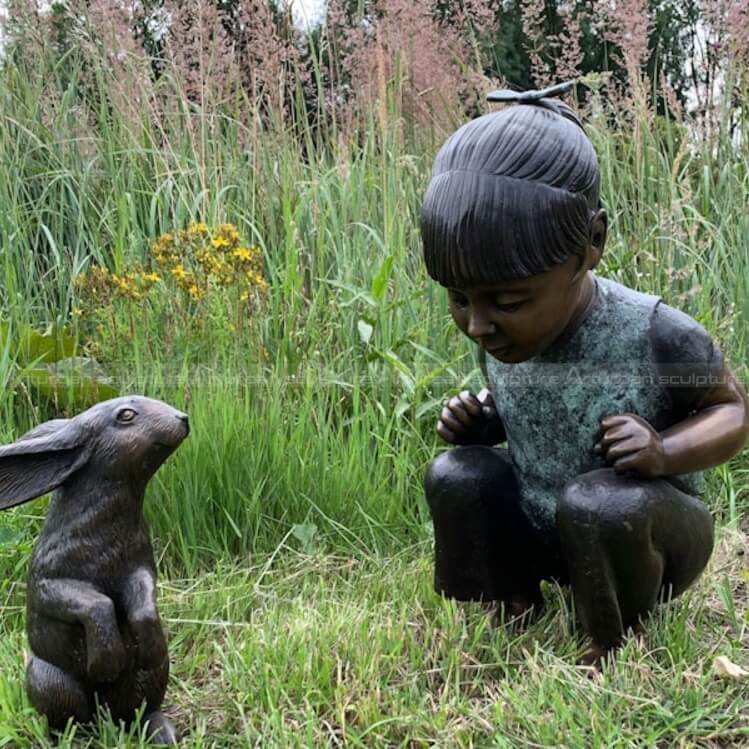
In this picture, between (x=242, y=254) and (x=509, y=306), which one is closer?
(x=509, y=306)

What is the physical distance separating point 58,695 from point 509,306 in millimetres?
1027

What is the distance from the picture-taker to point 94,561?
163cm

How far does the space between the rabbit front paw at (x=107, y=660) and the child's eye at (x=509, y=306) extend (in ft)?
2.80

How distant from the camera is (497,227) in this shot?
162 cm

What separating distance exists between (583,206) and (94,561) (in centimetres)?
105

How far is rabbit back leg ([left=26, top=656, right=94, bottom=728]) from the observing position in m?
1.64

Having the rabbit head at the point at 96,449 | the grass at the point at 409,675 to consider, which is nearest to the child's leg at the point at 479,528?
the grass at the point at 409,675

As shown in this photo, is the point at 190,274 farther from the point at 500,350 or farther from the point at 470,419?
the point at 500,350

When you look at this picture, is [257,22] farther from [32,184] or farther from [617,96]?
[617,96]

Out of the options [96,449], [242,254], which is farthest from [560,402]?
[242,254]

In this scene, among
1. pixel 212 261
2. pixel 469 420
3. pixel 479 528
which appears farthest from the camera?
pixel 212 261

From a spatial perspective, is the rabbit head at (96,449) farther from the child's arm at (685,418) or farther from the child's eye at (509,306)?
the child's arm at (685,418)

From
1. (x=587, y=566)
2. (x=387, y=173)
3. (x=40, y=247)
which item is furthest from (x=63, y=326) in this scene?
(x=587, y=566)

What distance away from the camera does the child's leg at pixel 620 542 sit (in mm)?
1767
